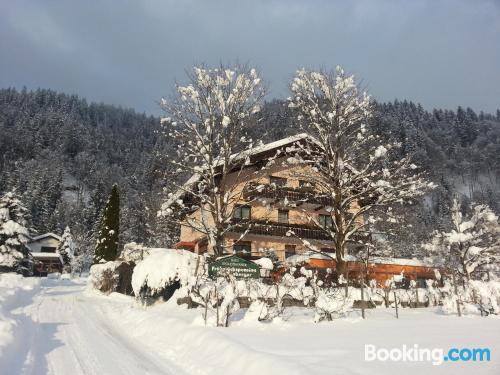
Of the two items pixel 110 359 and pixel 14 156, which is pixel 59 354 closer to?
pixel 110 359

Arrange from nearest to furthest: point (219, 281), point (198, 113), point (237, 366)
→ point (237, 366) → point (219, 281) → point (198, 113)

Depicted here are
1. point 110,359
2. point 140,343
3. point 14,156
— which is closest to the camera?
point 110,359

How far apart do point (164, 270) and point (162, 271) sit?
11 centimetres

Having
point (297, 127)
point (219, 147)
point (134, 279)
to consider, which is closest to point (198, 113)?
point (219, 147)

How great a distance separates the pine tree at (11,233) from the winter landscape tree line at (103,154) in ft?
116

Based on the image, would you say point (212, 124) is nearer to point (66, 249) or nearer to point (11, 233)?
point (11, 233)

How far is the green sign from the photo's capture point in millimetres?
14953

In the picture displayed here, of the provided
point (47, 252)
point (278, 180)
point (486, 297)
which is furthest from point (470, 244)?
point (47, 252)

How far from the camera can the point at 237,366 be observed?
24.8ft

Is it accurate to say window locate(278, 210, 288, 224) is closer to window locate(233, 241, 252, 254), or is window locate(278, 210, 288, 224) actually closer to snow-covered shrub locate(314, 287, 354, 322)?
window locate(233, 241, 252, 254)

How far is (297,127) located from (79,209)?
87208 mm

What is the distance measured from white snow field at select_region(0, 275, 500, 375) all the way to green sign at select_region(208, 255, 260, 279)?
167 centimetres

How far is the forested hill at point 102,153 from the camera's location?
327ft

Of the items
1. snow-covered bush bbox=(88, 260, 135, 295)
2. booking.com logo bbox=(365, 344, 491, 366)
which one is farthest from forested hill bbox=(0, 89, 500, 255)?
booking.com logo bbox=(365, 344, 491, 366)
